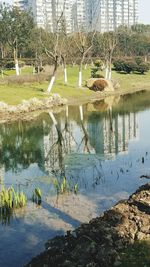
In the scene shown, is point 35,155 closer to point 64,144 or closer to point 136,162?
point 64,144

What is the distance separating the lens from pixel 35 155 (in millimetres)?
34250

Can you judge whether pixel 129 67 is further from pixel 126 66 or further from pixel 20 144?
pixel 20 144

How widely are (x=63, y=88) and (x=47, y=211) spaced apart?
52.1 meters

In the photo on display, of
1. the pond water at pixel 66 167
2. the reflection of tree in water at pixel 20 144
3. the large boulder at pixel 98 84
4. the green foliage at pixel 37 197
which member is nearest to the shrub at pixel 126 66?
the large boulder at pixel 98 84

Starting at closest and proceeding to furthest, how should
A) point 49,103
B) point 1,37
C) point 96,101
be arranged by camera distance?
1. point 49,103
2. point 96,101
3. point 1,37

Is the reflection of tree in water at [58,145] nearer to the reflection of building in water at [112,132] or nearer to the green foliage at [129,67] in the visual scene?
the reflection of building in water at [112,132]

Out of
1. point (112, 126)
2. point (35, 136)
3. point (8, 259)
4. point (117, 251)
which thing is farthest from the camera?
point (112, 126)

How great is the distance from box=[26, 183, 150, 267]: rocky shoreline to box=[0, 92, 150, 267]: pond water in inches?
66.6

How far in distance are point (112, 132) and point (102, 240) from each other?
1065 inches

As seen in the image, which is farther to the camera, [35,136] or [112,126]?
[112,126]

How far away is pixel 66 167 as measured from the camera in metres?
30.0

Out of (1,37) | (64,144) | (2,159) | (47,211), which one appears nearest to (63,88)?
(1,37)

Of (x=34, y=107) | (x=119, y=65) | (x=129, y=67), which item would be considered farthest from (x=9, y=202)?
(x=119, y=65)

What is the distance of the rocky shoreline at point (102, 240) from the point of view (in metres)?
14.9
